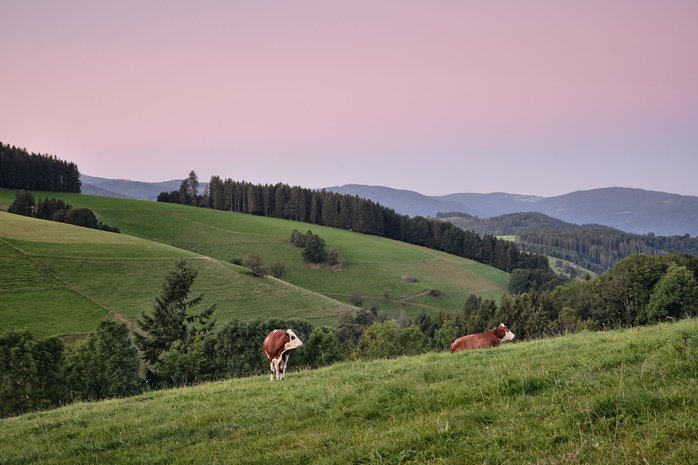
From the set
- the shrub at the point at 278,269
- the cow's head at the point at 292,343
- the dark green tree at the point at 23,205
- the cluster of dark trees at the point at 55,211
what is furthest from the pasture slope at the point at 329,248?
the cow's head at the point at 292,343

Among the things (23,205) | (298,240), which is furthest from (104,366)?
(23,205)

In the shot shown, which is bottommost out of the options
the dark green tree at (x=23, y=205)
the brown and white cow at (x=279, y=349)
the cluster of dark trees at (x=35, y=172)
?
the brown and white cow at (x=279, y=349)

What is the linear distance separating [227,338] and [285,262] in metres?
62.9

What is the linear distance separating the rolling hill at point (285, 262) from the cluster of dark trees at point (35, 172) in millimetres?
12675

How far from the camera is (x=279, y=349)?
17.0 metres

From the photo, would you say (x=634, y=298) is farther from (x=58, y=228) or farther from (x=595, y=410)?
(x=58, y=228)

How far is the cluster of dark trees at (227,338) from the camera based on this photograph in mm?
46406

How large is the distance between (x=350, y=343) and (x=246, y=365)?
22.6 m

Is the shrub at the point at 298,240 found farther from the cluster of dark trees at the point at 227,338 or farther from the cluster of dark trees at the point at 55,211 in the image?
the cluster of dark trees at the point at 227,338

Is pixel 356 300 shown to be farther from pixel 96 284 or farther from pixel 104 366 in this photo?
pixel 104 366

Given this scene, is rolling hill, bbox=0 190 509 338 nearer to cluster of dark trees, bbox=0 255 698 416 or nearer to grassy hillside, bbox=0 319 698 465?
cluster of dark trees, bbox=0 255 698 416

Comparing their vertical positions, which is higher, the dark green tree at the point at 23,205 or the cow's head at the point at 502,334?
the dark green tree at the point at 23,205

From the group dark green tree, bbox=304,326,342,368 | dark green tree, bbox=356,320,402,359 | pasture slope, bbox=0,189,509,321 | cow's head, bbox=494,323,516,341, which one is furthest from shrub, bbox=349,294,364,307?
cow's head, bbox=494,323,516,341

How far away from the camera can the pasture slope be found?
373ft
